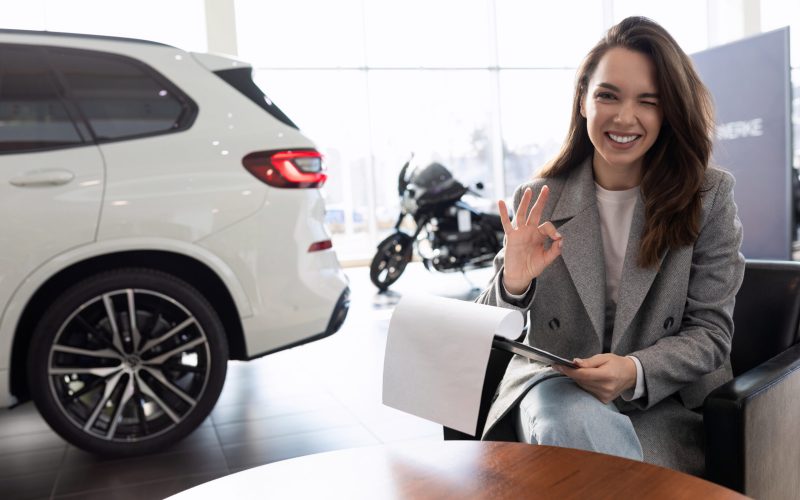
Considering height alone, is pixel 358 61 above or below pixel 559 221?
above

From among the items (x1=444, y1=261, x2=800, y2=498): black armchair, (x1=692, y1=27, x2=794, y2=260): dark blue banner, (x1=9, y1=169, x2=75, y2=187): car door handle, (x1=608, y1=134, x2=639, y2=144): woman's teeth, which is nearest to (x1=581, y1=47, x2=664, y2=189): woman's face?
(x1=608, y1=134, x2=639, y2=144): woman's teeth

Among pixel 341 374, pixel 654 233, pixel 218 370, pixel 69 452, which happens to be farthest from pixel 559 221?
pixel 341 374

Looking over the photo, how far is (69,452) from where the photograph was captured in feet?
8.77

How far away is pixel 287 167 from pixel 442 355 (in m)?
1.66

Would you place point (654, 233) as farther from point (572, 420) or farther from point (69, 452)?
point (69, 452)

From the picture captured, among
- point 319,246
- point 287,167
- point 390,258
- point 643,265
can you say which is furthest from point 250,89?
point 390,258

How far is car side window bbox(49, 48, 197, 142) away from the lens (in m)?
2.47

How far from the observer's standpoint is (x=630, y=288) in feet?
4.65

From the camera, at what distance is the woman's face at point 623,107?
1.43 meters

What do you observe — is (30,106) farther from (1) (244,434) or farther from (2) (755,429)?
(2) (755,429)

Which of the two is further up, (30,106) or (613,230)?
(30,106)

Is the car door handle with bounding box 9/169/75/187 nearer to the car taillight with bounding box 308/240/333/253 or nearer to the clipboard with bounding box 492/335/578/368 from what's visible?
the car taillight with bounding box 308/240/333/253

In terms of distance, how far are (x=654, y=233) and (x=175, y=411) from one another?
183cm

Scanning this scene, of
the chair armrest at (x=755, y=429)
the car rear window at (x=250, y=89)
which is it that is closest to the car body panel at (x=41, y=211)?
the car rear window at (x=250, y=89)
